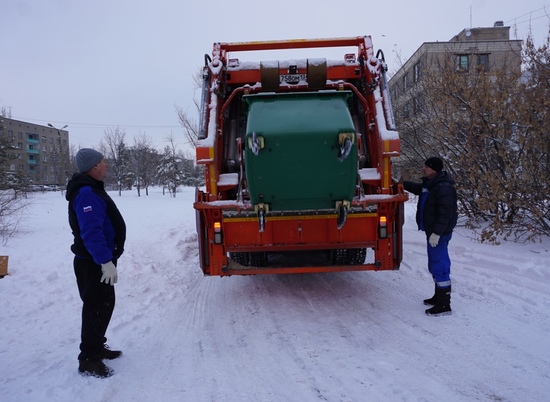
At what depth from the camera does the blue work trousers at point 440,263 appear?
414cm

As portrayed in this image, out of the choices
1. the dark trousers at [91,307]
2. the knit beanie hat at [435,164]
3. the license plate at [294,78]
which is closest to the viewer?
the dark trousers at [91,307]

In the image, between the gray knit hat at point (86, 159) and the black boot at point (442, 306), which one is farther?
the black boot at point (442, 306)

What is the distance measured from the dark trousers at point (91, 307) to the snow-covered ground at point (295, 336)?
0.73ft

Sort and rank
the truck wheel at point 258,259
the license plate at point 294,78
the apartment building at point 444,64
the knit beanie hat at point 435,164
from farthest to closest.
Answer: the apartment building at point 444,64 < the license plate at point 294,78 < the truck wheel at point 258,259 < the knit beanie hat at point 435,164

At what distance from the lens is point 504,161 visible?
7.05 metres

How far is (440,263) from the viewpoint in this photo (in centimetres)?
421

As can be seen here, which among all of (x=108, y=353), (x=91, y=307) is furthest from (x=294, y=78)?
(x=108, y=353)

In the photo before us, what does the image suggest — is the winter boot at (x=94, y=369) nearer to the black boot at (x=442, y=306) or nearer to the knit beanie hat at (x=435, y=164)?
the black boot at (x=442, y=306)

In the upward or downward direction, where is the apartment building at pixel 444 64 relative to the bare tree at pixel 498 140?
upward

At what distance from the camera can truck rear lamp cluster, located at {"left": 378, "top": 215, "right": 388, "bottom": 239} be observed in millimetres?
4285

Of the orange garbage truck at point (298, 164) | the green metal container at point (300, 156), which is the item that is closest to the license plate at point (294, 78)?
the orange garbage truck at point (298, 164)

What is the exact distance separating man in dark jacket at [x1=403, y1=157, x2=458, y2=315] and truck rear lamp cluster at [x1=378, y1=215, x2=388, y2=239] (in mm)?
462

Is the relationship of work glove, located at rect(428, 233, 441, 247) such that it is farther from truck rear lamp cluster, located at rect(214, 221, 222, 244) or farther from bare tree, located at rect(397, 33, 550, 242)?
bare tree, located at rect(397, 33, 550, 242)

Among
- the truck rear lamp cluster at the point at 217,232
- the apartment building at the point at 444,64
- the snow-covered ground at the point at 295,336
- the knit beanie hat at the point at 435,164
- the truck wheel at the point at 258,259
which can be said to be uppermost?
the apartment building at the point at 444,64
